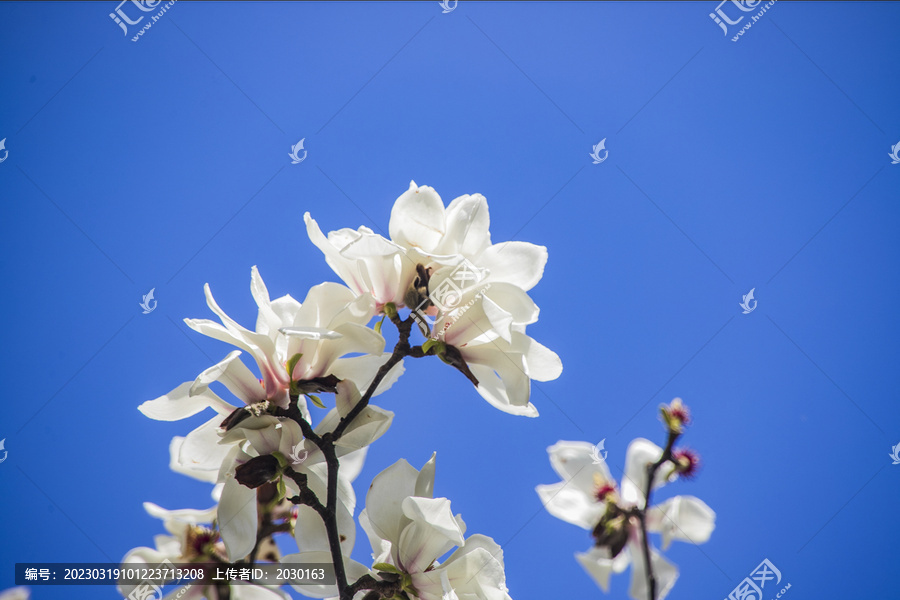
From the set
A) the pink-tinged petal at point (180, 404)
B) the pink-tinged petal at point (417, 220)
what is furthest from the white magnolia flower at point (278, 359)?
the pink-tinged petal at point (417, 220)

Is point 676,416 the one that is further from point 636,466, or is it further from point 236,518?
point 236,518

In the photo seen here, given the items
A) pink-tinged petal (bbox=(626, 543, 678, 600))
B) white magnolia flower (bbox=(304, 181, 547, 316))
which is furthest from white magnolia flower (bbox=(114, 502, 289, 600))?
pink-tinged petal (bbox=(626, 543, 678, 600))

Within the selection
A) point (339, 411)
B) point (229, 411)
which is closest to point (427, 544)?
point (339, 411)

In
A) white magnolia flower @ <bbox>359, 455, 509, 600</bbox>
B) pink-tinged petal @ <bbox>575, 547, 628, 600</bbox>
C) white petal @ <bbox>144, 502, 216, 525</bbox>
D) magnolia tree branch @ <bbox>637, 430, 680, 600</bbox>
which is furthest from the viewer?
pink-tinged petal @ <bbox>575, 547, 628, 600</bbox>

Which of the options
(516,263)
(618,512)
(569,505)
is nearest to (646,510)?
(618,512)

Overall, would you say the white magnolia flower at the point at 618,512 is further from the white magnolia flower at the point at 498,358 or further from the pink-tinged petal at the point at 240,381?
the pink-tinged petal at the point at 240,381

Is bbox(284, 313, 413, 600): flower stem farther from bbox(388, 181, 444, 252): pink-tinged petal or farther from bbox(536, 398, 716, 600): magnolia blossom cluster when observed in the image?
bbox(536, 398, 716, 600): magnolia blossom cluster
